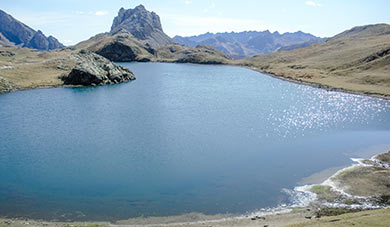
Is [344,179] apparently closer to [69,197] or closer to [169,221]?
[169,221]

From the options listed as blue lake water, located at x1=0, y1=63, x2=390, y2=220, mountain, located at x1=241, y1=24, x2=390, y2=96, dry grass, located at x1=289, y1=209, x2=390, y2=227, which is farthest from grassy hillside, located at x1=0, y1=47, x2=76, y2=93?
mountain, located at x1=241, y1=24, x2=390, y2=96

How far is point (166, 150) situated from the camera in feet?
180

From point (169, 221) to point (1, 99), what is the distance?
94.1 meters

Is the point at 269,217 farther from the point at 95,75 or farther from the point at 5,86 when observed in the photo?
the point at 95,75

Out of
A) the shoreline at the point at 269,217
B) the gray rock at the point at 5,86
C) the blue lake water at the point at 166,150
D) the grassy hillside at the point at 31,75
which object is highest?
the grassy hillside at the point at 31,75

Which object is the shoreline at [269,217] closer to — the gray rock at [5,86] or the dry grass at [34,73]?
the gray rock at [5,86]

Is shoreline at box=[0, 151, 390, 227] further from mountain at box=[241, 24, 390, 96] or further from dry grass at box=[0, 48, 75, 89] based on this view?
dry grass at box=[0, 48, 75, 89]

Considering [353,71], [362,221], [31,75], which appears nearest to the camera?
[362,221]

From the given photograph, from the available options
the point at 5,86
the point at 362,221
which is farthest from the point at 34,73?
the point at 362,221

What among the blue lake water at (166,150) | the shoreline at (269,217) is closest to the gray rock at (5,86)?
the blue lake water at (166,150)

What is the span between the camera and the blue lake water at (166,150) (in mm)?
37312

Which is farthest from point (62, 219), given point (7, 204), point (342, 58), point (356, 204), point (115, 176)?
point (342, 58)

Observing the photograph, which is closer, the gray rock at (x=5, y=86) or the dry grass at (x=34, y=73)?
the gray rock at (x=5, y=86)

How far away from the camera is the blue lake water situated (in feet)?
122
